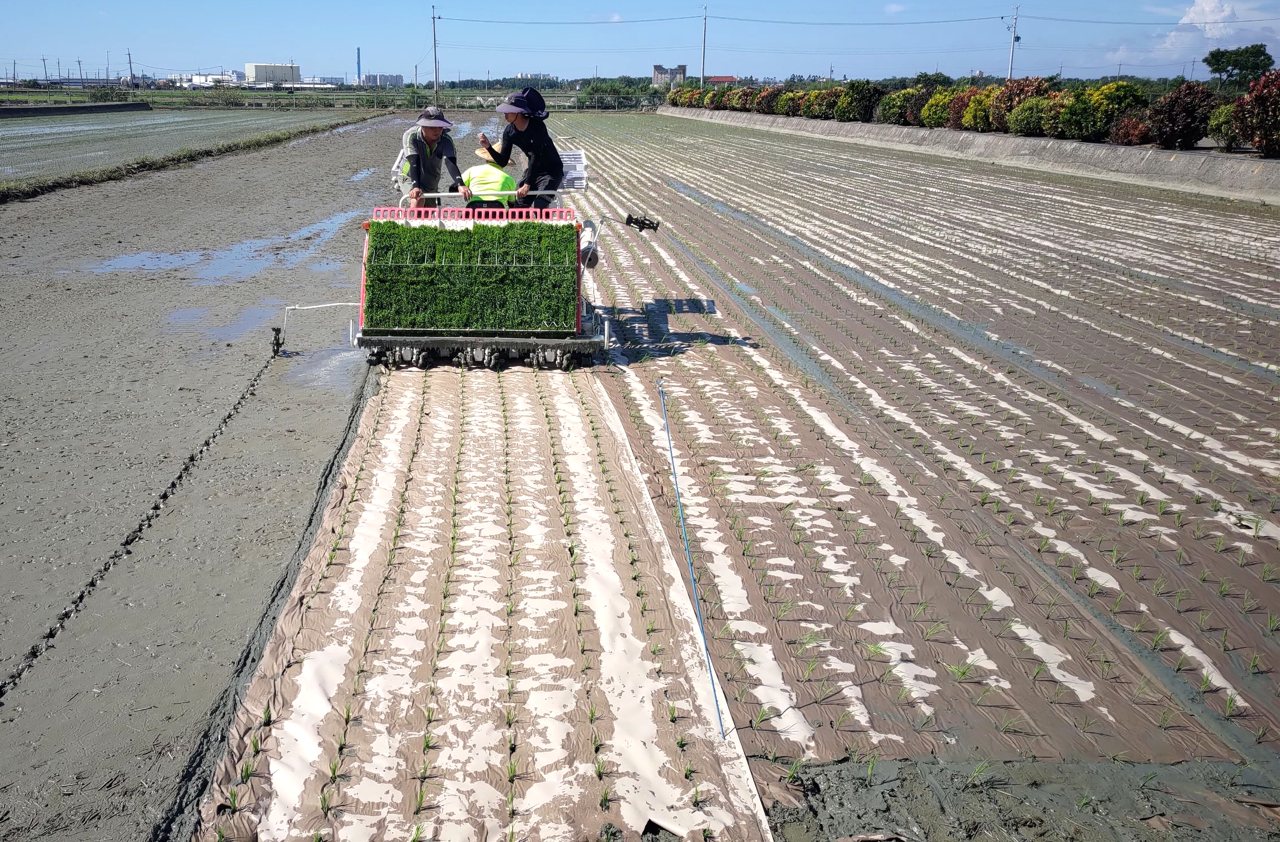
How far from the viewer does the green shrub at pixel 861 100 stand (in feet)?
142

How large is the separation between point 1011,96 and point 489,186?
92.1ft

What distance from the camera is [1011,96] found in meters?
32.0

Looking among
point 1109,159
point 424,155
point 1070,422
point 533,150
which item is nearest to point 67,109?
point 1109,159

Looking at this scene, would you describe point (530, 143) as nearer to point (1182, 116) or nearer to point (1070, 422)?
point (1070, 422)

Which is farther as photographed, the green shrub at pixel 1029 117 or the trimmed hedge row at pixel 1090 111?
the green shrub at pixel 1029 117

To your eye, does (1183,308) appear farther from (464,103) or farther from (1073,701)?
(464,103)

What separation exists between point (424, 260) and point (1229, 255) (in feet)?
40.2

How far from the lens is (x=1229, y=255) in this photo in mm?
14445

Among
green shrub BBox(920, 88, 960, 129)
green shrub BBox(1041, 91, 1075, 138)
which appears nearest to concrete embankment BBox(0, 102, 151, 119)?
green shrub BBox(920, 88, 960, 129)

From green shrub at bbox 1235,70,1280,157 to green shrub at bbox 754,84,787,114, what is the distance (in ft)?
113

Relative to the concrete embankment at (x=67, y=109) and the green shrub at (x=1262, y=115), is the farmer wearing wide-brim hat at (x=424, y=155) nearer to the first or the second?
the green shrub at (x=1262, y=115)

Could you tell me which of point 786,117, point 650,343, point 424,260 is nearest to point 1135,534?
point 650,343

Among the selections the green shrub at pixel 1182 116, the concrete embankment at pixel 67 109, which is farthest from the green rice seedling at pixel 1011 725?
the concrete embankment at pixel 67 109

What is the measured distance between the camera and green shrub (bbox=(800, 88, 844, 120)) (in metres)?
47.0
